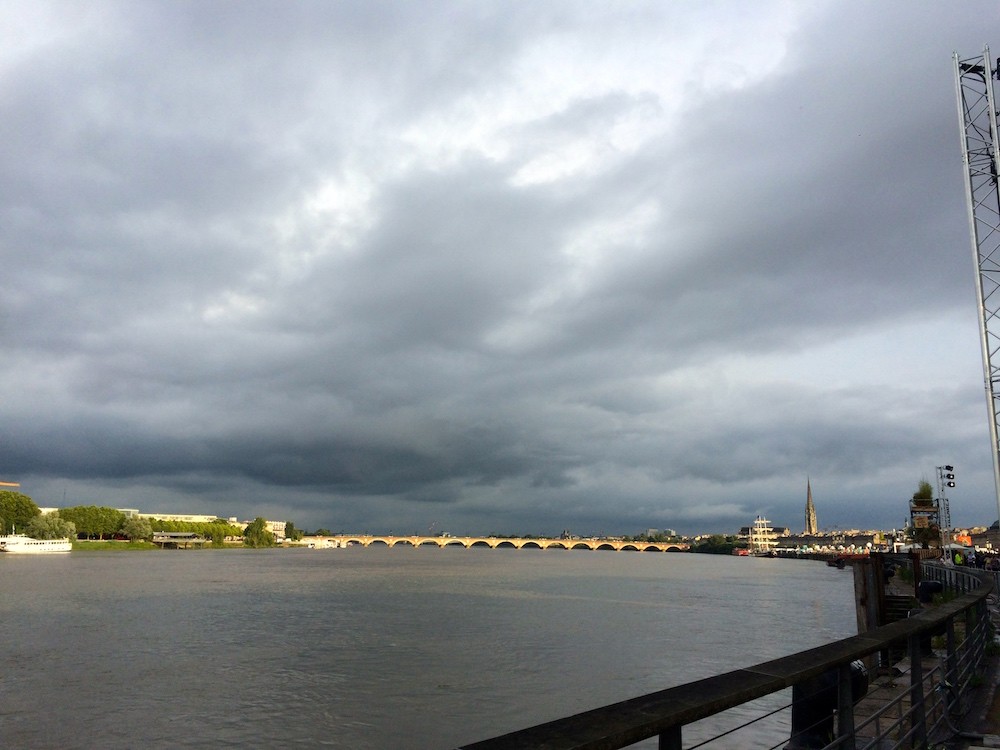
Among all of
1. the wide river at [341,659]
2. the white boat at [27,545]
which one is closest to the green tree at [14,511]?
the white boat at [27,545]

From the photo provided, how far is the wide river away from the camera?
2006 cm

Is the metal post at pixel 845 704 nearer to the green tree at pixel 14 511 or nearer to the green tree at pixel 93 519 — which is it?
the green tree at pixel 14 511

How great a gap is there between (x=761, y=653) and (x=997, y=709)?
25203 millimetres

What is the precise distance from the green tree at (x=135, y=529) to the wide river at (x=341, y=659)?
132174mm

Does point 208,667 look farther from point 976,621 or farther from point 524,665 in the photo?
point 976,621

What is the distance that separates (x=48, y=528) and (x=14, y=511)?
7.41 metres

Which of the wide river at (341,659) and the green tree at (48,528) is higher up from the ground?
the wide river at (341,659)

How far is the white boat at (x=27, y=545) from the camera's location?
13550cm

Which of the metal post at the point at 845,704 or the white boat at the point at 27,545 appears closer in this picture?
the metal post at the point at 845,704

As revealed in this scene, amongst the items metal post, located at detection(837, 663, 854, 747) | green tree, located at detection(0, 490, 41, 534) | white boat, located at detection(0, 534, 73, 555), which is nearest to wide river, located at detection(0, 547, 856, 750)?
metal post, located at detection(837, 663, 854, 747)

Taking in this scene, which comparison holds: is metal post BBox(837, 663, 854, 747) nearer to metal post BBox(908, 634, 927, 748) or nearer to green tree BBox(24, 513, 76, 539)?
metal post BBox(908, 634, 927, 748)

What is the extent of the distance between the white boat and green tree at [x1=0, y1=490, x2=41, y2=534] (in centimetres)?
667

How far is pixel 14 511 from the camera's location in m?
150

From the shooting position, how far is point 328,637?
36094 millimetres
